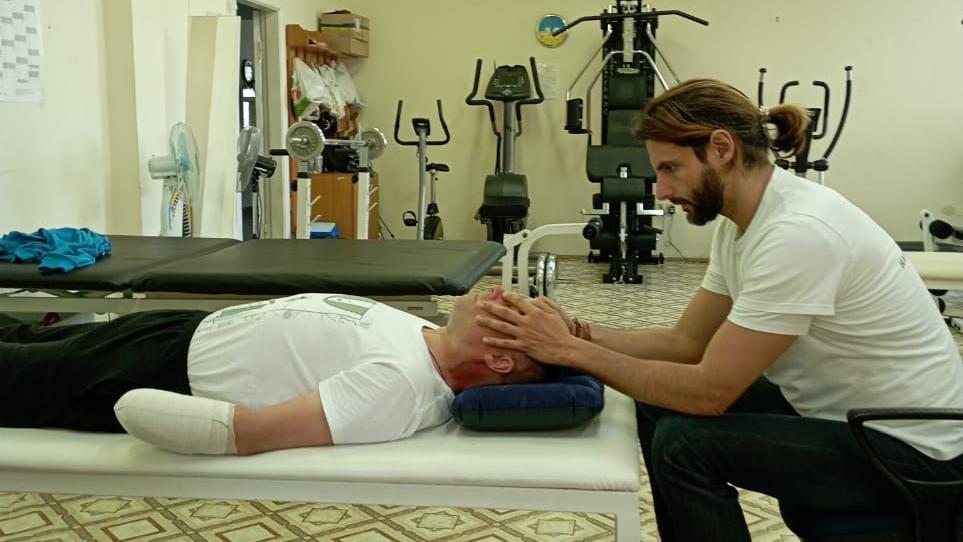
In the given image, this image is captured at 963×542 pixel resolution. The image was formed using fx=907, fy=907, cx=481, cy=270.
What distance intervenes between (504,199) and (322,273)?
3.80 metres

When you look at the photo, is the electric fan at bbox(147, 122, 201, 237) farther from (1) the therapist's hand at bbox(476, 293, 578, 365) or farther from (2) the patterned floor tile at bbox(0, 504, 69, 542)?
(1) the therapist's hand at bbox(476, 293, 578, 365)

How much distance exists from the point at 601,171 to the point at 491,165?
5.04 feet

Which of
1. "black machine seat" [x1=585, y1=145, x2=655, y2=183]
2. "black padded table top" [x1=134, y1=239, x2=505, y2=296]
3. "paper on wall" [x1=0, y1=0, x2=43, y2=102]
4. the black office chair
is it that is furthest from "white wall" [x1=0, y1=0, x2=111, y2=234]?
the black office chair

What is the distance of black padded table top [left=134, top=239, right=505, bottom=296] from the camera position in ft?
8.75

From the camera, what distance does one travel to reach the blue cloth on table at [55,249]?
273 cm

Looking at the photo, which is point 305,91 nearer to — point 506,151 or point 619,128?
point 506,151

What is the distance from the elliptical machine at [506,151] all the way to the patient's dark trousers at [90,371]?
15.0 feet

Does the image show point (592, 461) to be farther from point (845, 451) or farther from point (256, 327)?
point (256, 327)

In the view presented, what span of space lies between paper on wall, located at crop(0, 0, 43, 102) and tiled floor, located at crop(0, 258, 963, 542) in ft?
6.25

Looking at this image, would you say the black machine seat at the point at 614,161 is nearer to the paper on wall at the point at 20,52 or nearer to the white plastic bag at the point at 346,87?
the white plastic bag at the point at 346,87

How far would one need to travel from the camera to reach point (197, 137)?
4527 millimetres

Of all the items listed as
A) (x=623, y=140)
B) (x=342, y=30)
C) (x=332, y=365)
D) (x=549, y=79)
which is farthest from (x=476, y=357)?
(x=549, y=79)

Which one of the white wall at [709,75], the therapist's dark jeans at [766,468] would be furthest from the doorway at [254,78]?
the therapist's dark jeans at [766,468]

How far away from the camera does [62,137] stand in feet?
13.3
